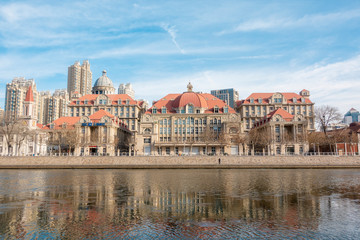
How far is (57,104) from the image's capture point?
7800 inches

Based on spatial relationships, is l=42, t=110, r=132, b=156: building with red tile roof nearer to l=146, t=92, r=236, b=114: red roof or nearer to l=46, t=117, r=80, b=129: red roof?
l=46, t=117, r=80, b=129: red roof

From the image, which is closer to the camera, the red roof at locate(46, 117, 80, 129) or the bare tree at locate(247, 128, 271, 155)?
Result: the bare tree at locate(247, 128, 271, 155)

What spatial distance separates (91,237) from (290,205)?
15.5 metres

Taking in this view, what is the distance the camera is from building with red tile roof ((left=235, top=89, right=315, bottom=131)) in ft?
379

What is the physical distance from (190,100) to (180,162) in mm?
34651

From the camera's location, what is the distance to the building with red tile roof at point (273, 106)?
115 m

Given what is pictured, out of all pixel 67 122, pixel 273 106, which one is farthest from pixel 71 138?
pixel 273 106

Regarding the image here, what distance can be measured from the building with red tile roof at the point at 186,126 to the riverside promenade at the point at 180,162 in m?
18.0

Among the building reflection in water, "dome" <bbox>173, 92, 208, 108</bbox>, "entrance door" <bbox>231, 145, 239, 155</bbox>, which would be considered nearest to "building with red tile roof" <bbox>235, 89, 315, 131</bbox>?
"dome" <bbox>173, 92, 208, 108</bbox>

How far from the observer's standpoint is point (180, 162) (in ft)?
231

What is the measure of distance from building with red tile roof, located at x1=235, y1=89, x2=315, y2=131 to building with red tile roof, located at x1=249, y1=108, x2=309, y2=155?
2042 centimetres

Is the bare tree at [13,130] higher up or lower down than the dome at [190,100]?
lower down

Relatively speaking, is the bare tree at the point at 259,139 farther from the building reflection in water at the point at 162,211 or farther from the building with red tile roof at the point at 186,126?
the building reflection in water at the point at 162,211

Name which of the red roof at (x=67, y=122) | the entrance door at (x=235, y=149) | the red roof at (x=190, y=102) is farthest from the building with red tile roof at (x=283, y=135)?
the red roof at (x=67, y=122)
